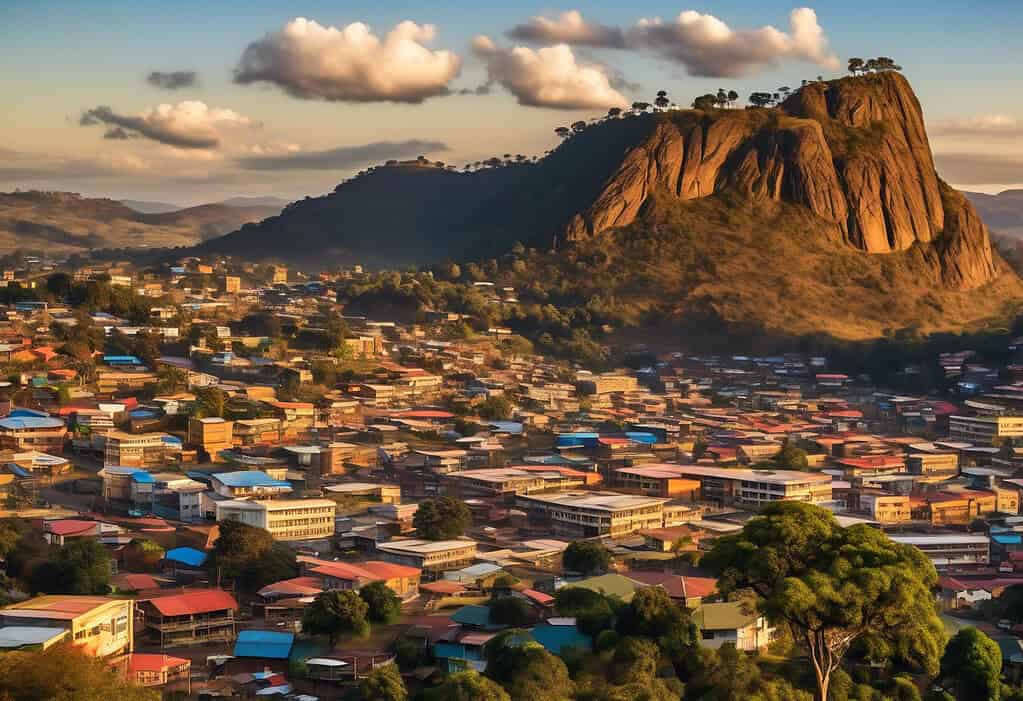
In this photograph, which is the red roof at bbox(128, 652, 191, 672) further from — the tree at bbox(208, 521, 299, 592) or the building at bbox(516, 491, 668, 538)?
the building at bbox(516, 491, 668, 538)

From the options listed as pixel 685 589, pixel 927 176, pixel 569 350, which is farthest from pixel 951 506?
pixel 927 176

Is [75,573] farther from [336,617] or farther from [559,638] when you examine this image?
[559,638]

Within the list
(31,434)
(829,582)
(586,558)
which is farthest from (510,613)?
(31,434)

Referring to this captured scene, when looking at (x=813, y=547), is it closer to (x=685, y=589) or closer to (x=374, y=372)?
(x=685, y=589)

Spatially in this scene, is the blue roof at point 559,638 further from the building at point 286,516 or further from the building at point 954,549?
the building at point 954,549

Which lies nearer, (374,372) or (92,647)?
(92,647)
